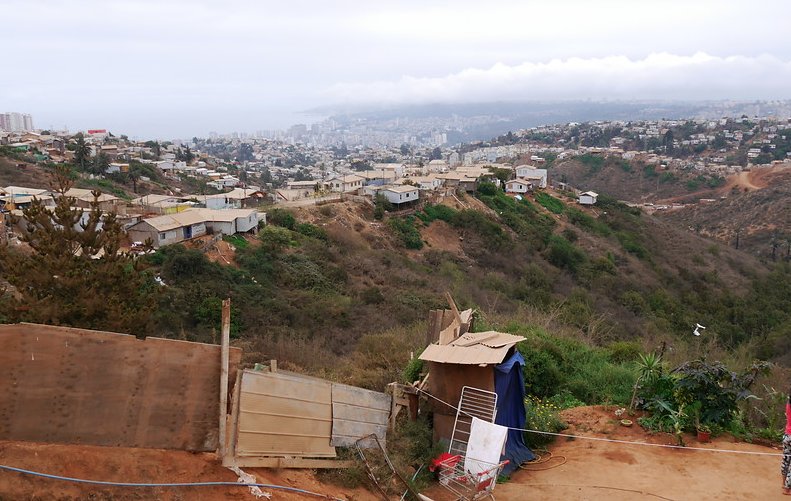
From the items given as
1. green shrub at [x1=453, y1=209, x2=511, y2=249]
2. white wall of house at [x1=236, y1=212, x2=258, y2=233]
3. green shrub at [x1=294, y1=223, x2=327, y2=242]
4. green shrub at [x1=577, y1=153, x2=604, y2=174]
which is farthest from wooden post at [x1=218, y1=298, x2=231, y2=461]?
green shrub at [x1=577, y1=153, x2=604, y2=174]

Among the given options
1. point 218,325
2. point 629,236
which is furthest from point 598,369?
point 629,236

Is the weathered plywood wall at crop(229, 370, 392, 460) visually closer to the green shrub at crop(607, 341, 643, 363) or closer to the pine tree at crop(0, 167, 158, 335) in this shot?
the pine tree at crop(0, 167, 158, 335)

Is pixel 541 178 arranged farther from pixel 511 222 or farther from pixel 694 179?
pixel 694 179

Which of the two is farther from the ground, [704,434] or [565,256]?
[704,434]

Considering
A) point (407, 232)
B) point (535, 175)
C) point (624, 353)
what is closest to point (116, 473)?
point (624, 353)

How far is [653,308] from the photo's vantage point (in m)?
27.2

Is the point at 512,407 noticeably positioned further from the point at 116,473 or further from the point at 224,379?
the point at 116,473

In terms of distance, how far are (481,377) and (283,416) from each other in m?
2.49

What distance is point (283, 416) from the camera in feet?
18.8

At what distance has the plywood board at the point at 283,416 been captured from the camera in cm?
549

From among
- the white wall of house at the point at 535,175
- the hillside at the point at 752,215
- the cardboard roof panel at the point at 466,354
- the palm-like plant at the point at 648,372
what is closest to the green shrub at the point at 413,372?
the cardboard roof panel at the point at 466,354

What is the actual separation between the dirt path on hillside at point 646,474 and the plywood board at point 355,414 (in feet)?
3.26

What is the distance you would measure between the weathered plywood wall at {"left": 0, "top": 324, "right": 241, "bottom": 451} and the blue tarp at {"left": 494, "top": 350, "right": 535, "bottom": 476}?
320cm

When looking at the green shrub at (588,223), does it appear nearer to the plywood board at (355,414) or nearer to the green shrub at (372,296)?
the green shrub at (372,296)
